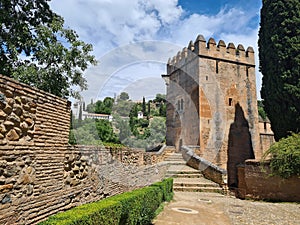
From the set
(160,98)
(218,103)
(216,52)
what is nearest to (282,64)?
(218,103)

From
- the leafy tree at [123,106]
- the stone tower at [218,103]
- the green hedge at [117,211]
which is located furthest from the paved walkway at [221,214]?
the leafy tree at [123,106]

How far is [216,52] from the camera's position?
17.9m

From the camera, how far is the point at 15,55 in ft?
26.1

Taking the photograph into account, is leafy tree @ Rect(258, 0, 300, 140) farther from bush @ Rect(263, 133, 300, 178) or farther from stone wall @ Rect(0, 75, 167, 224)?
stone wall @ Rect(0, 75, 167, 224)

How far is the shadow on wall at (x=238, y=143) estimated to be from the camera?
17.3m

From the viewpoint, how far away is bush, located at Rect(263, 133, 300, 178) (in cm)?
820

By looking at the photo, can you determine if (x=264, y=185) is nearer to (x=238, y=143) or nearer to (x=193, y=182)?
(x=193, y=182)

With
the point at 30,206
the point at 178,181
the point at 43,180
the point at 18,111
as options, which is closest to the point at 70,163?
the point at 43,180

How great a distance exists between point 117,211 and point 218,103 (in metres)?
14.8

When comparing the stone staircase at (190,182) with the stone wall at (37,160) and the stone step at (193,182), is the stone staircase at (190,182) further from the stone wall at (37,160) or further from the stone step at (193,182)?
the stone wall at (37,160)

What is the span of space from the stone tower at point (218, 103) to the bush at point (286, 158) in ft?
25.0

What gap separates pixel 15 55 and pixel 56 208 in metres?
6.37

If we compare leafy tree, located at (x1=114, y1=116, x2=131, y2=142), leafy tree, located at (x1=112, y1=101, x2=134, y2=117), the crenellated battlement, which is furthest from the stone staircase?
leafy tree, located at (x1=114, y1=116, x2=131, y2=142)

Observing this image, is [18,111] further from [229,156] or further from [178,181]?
[229,156]
